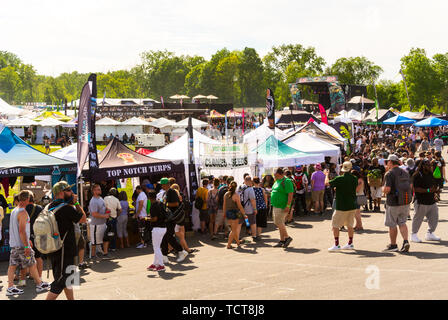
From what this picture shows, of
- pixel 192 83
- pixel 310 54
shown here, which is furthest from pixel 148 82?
pixel 310 54

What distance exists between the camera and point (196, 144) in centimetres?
1692

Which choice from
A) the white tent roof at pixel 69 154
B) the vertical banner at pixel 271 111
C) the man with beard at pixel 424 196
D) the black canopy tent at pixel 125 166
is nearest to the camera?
the man with beard at pixel 424 196

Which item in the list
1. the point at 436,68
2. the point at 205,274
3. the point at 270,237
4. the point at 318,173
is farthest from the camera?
the point at 436,68

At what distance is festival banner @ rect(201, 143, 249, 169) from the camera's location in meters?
13.9

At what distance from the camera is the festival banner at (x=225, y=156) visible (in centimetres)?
1393

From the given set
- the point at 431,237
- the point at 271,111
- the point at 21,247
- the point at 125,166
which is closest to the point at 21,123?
the point at 271,111

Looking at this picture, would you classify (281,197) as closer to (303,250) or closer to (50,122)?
(303,250)

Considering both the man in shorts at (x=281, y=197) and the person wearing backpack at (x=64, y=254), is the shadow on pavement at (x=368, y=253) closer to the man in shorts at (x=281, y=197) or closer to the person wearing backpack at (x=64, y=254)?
the man in shorts at (x=281, y=197)

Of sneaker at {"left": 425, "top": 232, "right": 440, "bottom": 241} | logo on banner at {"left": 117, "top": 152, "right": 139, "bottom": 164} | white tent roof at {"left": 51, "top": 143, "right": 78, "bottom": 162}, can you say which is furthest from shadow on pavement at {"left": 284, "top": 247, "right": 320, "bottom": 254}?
white tent roof at {"left": 51, "top": 143, "right": 78, "bottom": 162}

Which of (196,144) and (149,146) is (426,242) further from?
(149,146)

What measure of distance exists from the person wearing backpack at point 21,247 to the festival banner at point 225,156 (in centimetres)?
656

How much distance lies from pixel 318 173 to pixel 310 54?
9613cm

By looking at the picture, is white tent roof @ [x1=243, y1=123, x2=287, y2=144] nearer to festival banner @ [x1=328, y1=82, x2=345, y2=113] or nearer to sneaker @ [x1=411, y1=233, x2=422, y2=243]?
sneaker @ [x1=411, y1=233, x2=422, y2=243]

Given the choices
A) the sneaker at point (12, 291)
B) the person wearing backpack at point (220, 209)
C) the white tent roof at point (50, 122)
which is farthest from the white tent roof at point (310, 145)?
the white tent roof at point (50, 122)
